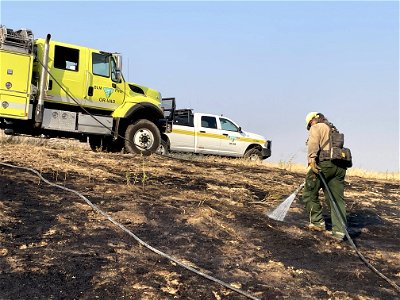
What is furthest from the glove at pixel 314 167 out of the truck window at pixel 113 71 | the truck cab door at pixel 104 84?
the truck window at pixel 113 71

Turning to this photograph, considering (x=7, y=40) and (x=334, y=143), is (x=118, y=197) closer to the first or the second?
(x=334, y=143)

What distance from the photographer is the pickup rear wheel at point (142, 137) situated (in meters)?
13.0

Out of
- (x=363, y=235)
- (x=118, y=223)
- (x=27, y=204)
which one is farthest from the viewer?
(x=363, y=235)

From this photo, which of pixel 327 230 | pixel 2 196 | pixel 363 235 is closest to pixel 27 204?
pixel 2 196

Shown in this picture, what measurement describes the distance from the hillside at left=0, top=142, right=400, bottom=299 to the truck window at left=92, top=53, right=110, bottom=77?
3.89 meters

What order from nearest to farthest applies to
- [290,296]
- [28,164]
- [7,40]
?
[290,296] < [28,164] < [7,40]

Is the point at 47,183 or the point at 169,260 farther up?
the point at 47,183

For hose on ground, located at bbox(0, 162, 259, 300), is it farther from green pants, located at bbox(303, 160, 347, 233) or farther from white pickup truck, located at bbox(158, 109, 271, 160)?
white pickup truck, located at bbox(158, 109, 271, 160)

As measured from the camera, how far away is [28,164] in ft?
29.0

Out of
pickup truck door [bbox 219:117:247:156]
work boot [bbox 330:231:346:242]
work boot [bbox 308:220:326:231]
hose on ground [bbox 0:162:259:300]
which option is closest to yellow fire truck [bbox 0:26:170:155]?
hose on ground [bbox 0:162:259:300]

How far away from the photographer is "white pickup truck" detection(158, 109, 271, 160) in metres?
16.9

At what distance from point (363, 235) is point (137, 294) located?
4547 millimetres

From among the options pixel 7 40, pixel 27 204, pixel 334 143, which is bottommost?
pixel 27 204

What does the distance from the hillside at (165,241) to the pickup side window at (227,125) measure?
8819 millimetres
